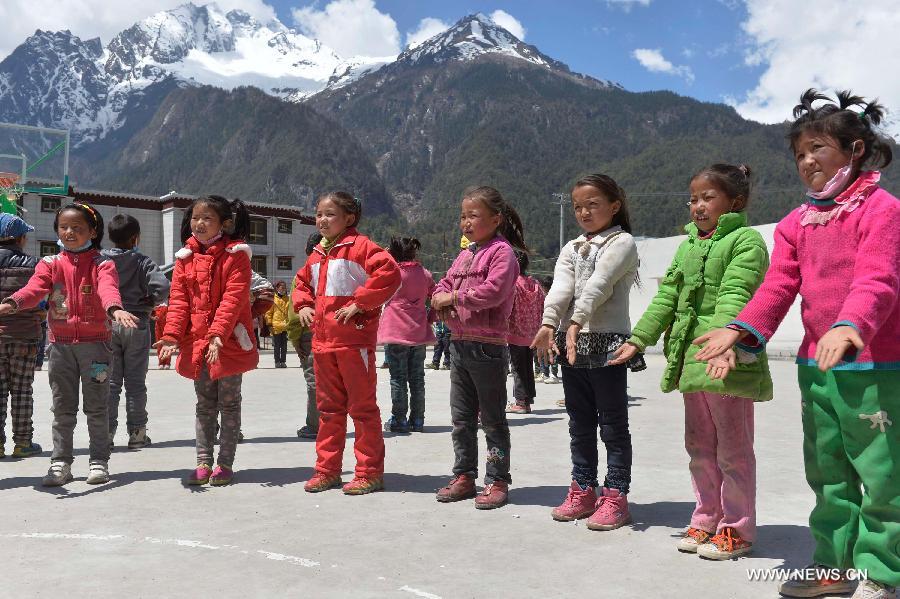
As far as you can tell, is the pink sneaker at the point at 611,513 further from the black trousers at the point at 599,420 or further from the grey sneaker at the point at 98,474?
the grey sneaker at the point at 98,474

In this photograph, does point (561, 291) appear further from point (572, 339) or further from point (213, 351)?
point (213, 351)

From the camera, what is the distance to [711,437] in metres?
3.79

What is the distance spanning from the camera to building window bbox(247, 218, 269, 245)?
183 feet

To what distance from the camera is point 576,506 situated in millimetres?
4293

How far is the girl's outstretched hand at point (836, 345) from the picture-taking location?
267 cm

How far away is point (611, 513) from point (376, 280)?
6.76ft

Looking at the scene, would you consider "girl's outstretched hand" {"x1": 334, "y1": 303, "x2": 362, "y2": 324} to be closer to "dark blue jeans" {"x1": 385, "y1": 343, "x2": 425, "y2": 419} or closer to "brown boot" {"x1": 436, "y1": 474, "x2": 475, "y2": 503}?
"brown boot" {"x1": 436, "y1": 474, "x2": 475, "y2": 503}

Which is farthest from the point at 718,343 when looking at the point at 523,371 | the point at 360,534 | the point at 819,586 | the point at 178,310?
the point at 523,371

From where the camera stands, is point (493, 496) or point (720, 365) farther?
point (493, 496)

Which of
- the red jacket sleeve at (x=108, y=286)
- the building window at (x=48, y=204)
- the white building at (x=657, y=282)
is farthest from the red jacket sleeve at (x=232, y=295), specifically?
the building window at (x=48, y=204)

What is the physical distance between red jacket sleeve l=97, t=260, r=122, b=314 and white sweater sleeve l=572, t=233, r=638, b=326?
3.07 m

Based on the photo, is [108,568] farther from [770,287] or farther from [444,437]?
[444,437]

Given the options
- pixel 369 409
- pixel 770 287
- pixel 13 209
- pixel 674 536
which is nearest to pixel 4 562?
pixel 369 409

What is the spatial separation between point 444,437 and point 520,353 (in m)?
2.10
